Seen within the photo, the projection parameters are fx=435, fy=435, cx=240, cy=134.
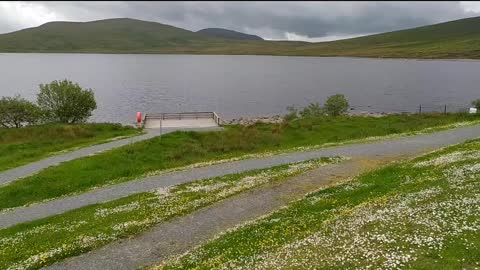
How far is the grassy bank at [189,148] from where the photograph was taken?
131 ft

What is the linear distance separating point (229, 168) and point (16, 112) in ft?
169

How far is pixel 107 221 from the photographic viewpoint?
2780 centimetres

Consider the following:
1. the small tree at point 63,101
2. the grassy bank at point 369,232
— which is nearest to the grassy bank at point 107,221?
the grassy bank at point 369,232

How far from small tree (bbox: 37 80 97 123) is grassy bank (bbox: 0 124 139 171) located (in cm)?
930

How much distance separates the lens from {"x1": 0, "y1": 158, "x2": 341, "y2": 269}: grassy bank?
77.0 ft

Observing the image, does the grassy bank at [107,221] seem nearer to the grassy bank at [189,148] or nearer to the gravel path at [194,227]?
the gravel path at [194,227]

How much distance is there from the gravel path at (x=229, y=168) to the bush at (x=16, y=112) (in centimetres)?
4692

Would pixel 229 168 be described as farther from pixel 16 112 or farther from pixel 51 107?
pixel 16 112

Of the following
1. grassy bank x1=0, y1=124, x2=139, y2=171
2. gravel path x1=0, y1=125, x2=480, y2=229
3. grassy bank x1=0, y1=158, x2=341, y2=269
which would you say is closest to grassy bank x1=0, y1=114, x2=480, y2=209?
gravel path x1=0, y1=125, x2=480, y2=229

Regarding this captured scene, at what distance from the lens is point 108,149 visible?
176ft

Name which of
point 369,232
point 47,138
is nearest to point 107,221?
point 369,232

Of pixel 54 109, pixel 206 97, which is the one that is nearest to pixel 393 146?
pixel 54 109

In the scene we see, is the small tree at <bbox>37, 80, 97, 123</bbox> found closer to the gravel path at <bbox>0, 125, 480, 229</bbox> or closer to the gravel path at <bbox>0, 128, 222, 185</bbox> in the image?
the gravel path at <bbox>0, 128, 222, 185</bbox>

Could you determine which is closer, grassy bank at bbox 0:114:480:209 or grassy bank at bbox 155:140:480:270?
grassy bank at bbox 155:140:480:270
